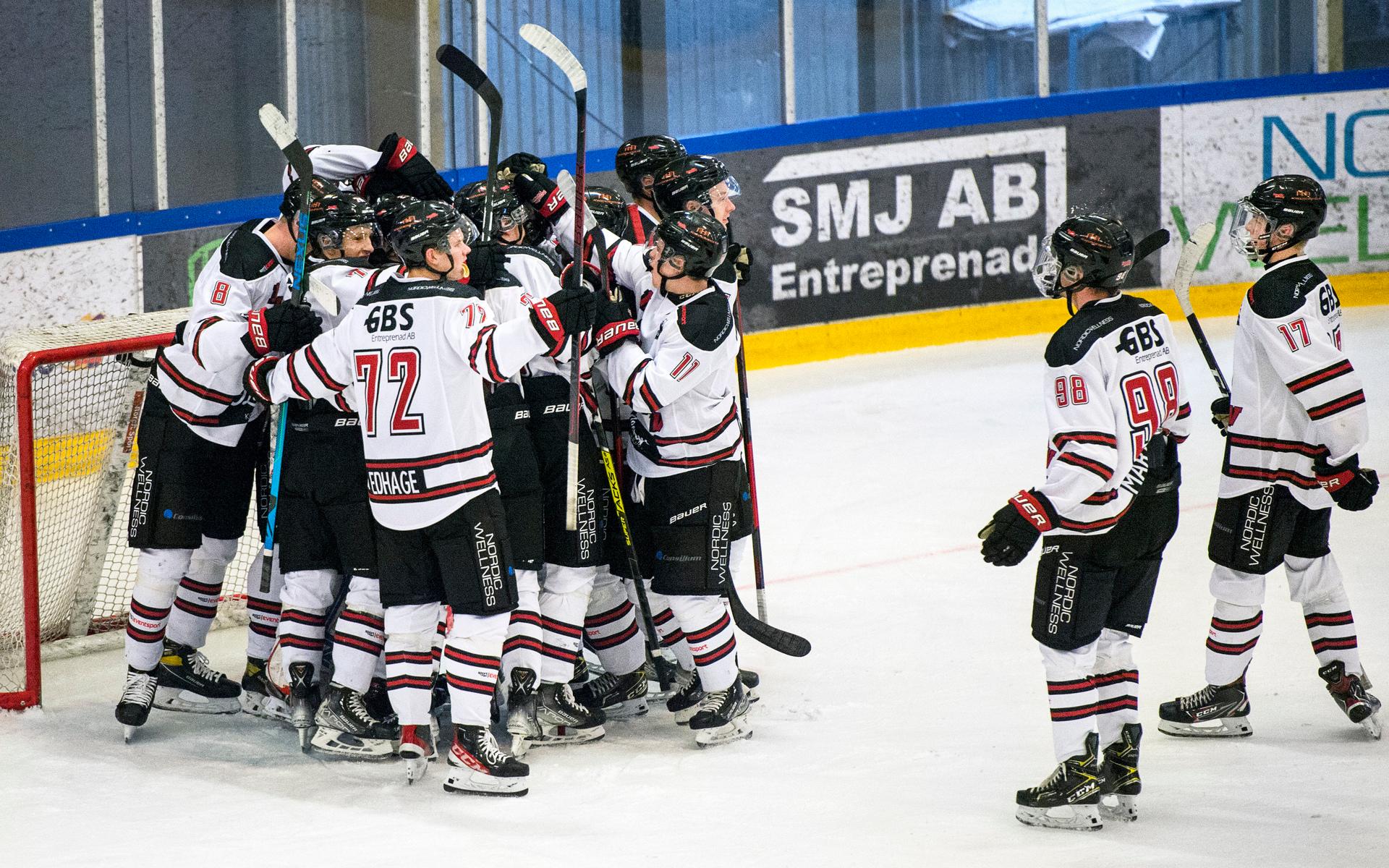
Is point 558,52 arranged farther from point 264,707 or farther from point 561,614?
point 264,707

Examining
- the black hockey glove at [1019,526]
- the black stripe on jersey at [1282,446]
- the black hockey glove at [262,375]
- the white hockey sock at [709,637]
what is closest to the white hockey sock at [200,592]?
the black hockey glove at [262,375]

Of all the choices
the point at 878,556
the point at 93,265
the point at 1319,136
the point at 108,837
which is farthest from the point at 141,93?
the point at 1319,136

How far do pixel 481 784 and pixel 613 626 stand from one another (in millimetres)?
698

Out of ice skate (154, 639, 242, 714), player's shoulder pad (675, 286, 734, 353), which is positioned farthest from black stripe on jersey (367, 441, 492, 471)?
ice skate (154, 639, 242, 714)

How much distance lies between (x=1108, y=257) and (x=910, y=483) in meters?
3.02

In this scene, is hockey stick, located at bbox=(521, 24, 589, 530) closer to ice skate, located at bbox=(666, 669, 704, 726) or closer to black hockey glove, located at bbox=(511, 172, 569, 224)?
black hockey glove, located at bbox=(511, 172, 569, 224)

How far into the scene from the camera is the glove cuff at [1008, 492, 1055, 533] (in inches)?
132

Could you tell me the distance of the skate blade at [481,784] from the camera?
373 centimetres

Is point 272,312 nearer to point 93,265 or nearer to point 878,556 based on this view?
point 878,556

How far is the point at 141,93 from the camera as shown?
6738 mm

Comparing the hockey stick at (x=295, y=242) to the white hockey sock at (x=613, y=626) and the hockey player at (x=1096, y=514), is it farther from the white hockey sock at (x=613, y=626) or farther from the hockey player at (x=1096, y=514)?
the hockey player at (x=1096, y=514)

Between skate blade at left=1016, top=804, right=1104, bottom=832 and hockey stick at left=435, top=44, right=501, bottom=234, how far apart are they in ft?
6.18

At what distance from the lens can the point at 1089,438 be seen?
3318 millimetres

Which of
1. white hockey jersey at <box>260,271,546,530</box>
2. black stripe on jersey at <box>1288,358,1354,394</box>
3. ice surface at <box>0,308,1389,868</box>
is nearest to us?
ice surface at <box>0,308,1389,868</box>
